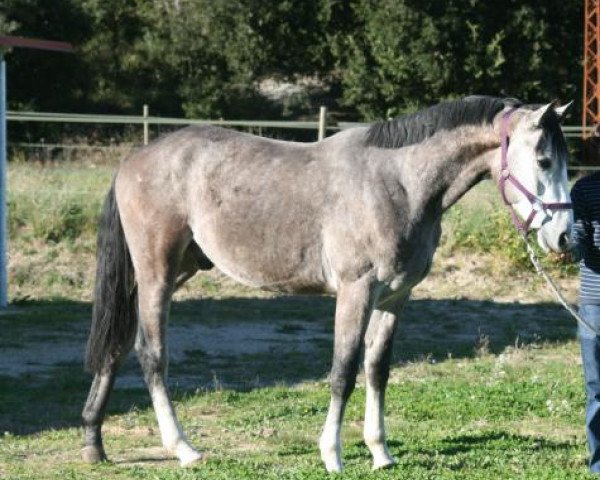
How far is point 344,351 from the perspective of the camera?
22.0ft

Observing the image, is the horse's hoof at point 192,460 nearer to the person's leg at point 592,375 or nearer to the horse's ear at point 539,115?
the person's leg at point 592,375

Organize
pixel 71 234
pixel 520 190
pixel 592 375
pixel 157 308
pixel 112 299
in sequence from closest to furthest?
pixel 520 190 → pixel 592 375 → pixel 157 308 → pixel 112 299 → pixel 71 234

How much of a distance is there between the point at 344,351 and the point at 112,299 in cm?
164

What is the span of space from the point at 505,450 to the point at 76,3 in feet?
99.9

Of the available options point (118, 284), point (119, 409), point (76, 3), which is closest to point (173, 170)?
point (118, 284)

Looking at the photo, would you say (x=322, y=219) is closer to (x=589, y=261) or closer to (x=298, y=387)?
(x=589, y=261)

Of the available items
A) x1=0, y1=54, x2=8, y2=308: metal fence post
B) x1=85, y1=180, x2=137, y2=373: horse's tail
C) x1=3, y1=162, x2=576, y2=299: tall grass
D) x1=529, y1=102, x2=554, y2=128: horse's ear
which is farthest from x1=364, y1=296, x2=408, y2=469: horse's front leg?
x1=3, y1=162, x2=576, y2=299: tall grass

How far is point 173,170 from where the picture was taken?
7.38m

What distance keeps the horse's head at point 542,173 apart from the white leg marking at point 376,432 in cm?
144

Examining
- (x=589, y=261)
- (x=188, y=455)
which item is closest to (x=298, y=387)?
(x=188, y=455)

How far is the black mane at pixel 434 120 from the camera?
6582mm

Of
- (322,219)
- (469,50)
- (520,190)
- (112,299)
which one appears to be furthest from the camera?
(469,50)

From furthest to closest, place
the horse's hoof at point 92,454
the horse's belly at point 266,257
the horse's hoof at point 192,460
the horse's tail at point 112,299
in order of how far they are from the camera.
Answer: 1. the horse's tail at point 112,299
2. the horse's hoof at point 92,454
3. the horse's hoof at point 192,460
4. the horse's belly at point 266,257

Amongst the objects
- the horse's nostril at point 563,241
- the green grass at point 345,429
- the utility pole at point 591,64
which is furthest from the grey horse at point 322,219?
the utility pole at point 591,64
